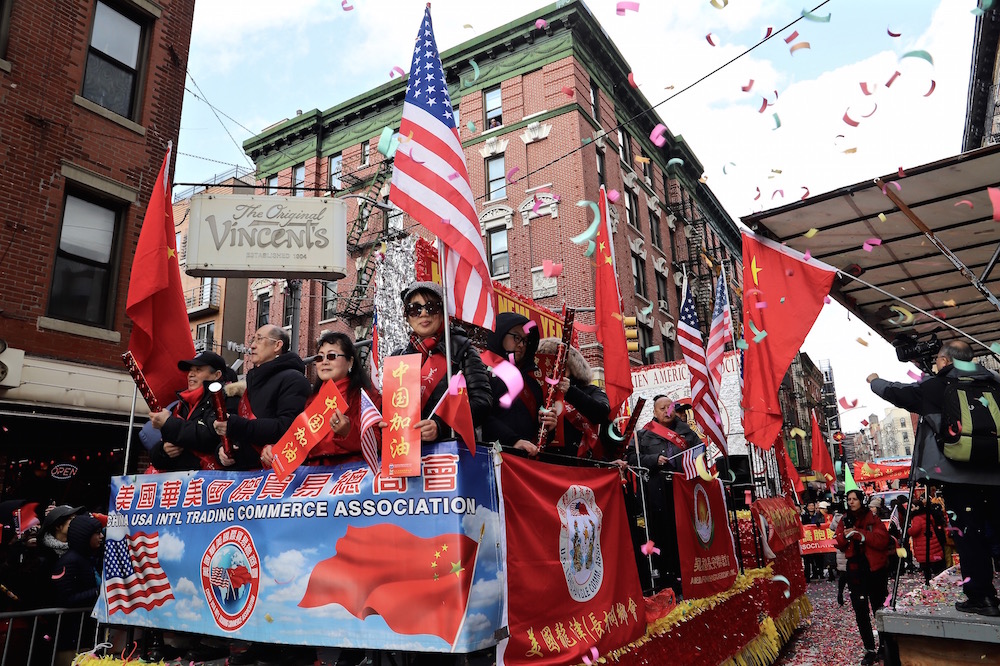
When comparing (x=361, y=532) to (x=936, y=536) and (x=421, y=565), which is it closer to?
(x=421, y=565)

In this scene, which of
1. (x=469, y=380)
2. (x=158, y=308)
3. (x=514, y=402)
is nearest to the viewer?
(x=469, y=380)

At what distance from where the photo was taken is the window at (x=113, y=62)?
1071cm

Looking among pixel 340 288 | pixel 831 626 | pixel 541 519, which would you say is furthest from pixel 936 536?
pixel 340 288

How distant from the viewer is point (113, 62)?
11.0 m

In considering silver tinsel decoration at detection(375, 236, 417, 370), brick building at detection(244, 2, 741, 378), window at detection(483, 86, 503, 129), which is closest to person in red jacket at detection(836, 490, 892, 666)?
silver tinsel decoration at detection(375, 236, 417, 370)

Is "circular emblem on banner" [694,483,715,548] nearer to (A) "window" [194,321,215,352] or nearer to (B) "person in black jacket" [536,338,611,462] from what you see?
(B) "person in black jacket" [536,338,611,462]

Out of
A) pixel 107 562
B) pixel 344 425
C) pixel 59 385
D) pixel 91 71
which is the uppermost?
pixel 91 71

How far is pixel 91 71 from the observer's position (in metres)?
10.7

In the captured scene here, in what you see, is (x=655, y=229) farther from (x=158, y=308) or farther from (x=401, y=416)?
(x=401, y=416)

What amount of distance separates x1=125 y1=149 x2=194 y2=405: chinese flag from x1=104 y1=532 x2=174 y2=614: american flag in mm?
1351

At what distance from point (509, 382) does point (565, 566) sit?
1.34 m

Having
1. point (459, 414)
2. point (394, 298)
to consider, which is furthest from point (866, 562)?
point (394, 298)

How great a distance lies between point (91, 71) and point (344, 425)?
34.0 feet

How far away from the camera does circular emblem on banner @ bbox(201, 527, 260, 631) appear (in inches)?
157
